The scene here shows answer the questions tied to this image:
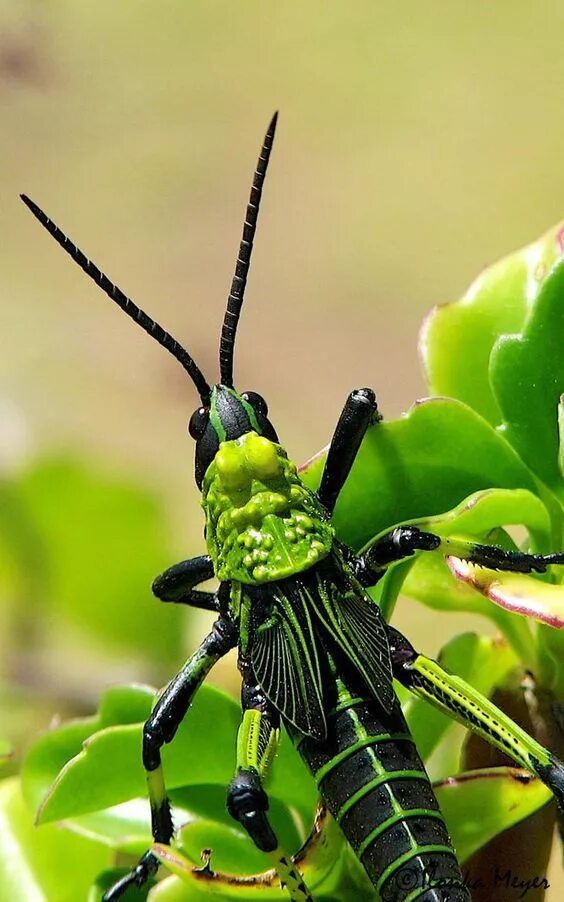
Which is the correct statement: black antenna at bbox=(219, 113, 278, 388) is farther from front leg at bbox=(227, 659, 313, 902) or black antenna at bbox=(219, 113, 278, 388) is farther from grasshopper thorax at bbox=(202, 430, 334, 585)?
front leg at bbox=(227, 659, 313, 902)

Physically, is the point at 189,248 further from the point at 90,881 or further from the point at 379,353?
the point at 90,881

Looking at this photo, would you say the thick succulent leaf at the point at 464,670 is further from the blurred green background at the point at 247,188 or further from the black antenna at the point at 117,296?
the blurred green background at the point at 247,188

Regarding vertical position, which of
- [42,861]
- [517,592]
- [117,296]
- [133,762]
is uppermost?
[117,296]

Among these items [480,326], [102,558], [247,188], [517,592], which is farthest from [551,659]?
[247,188]

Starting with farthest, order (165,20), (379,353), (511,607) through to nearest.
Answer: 1. (165,20)
2. (379,353)
3. (511,607)

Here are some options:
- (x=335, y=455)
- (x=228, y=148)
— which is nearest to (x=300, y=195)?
(x=228, y=148)

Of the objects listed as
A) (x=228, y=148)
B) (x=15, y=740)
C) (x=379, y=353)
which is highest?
(x=228, y=148)

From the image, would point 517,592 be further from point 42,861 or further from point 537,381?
point 42,861
